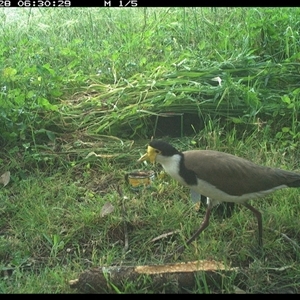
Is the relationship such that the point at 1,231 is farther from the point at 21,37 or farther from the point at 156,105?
the point at 21,37

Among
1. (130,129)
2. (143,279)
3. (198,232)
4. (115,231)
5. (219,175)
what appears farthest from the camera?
(130,129)

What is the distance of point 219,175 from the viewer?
341 centimetres

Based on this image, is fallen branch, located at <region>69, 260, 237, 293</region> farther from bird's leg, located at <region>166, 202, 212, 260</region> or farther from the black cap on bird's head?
the black cap on bird's head

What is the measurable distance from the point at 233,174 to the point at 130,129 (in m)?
1.51

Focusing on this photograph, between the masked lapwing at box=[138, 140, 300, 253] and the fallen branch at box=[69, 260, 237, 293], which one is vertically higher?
the masked lapwing at box=[138, 140, 300, 253]

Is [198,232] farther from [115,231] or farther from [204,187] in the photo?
[115,231]

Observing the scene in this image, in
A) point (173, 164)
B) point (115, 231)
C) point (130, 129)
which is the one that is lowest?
point (115, 231)

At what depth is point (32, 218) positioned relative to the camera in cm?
382

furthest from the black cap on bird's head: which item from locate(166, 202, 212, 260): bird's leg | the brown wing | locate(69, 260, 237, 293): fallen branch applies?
locate(69, 260, 237, 293): fallen branch

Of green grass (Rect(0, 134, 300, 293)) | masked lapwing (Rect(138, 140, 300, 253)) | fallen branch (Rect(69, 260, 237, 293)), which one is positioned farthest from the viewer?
masked lapwing (Rect(138, 140, 300, 253))

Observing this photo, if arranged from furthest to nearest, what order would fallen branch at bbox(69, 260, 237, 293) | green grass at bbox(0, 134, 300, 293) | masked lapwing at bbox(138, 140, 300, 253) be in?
masked lapwing at bbox(138, 140, 300, 253)
green grass at bbox(0, 134, 300, 293)
fallen branch at bbox(69, 260, 237, 293)

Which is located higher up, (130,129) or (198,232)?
(130,129)

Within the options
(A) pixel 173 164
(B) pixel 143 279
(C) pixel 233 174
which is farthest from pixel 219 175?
(B) pixel 143 279

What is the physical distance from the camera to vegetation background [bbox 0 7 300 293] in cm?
349
